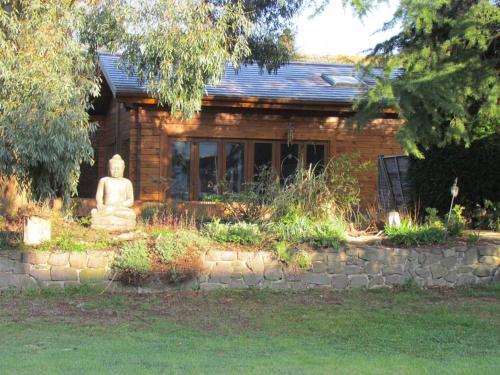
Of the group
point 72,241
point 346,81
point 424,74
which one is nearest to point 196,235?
point 72,241

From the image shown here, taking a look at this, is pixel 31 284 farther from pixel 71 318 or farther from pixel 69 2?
pixel 69 2

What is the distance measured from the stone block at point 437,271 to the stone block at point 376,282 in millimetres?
882

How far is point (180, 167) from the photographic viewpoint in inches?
658

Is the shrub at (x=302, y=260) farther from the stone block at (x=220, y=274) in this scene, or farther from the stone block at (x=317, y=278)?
the stone block at (x=220, y=274)

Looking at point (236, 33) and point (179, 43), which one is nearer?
point (179, 43)

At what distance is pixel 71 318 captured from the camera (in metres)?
8.46

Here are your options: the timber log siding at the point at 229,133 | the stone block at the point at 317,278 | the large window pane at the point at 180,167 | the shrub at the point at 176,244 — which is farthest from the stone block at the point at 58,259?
the large window pane at the point at 180,167

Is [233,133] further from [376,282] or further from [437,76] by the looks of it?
[437,76]

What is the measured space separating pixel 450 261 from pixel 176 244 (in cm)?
456

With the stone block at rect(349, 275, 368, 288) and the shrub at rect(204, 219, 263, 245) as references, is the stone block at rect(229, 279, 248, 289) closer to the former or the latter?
the shrub at rect(204, 219, 263, 245)

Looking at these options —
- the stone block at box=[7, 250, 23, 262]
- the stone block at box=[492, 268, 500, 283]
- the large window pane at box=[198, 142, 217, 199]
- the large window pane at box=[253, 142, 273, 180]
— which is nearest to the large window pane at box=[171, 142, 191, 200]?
the large window pane at box=[198, 142, 217, 199]

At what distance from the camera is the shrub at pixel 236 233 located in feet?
35.4

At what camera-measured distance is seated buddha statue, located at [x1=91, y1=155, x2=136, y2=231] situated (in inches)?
441

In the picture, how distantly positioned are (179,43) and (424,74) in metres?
3.94
